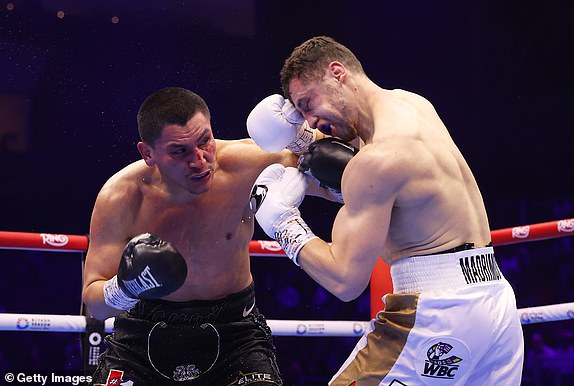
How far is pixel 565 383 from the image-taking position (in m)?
5.43

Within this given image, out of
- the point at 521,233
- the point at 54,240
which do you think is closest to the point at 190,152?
the point at 54,240

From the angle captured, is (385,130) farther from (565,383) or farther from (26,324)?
(565,383)

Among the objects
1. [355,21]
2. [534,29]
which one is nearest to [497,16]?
[534,29]

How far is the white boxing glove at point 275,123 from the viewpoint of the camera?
2.12m

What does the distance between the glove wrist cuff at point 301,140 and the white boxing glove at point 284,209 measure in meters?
0.27

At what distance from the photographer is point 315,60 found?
195cm

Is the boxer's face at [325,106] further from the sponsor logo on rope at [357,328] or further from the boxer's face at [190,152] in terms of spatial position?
the sponsor logo on rope at [357,328]

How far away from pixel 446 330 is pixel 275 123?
79cm

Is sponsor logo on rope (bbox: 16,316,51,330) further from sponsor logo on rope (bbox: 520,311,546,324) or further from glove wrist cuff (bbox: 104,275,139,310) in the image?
sponsor logo on rope (bbox: 520,311,546,324)

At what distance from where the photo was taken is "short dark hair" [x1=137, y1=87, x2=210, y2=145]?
2.30 meters

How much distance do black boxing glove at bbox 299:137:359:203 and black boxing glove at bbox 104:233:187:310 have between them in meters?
0.44

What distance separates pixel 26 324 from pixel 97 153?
3999 millimetres

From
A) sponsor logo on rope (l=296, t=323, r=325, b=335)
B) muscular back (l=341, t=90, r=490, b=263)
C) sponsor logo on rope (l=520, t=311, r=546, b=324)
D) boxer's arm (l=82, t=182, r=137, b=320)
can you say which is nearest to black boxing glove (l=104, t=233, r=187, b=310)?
boxer's arm (l=82, t=182, r=137, b=320)

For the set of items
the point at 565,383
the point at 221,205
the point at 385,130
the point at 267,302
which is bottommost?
the point at 565,383
